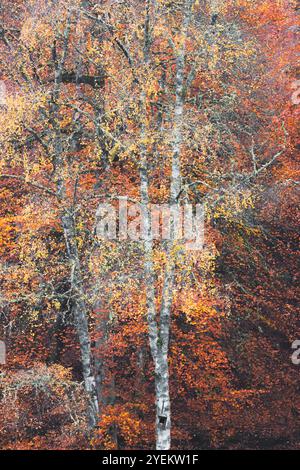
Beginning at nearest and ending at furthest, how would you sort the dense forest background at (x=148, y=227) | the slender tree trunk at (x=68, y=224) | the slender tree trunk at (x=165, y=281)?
the slender tree trunk at (x=165, y=281), the dense forest background at (x=148, y=227), the slender tree trunk at (x=68, y=224)

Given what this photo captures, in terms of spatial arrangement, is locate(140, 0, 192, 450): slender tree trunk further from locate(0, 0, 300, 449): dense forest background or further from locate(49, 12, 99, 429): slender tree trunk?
locate(49, 12, 99, 429): slender tree trunk

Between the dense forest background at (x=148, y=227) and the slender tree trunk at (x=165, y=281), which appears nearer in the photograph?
the slender tree trunk at (x=165, y=281)

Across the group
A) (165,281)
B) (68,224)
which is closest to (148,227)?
(165,281)

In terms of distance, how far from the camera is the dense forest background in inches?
484

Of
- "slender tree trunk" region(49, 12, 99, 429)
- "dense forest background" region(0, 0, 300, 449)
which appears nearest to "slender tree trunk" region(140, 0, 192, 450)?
"dense forest background" region(0, 0, 300, 449)

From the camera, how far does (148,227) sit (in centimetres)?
1241

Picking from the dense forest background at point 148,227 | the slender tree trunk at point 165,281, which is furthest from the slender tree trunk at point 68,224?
the slender tree trunk at point 165,281

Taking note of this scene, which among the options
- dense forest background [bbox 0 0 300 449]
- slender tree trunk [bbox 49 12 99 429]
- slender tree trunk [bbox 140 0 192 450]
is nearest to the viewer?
slender tree trunk [bbox 140 0 192 450]

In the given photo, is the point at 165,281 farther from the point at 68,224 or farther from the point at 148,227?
the point at 68,224

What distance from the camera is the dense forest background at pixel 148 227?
12281mm

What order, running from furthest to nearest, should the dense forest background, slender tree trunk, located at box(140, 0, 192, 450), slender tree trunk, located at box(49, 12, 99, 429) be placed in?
slender tree trunk, located at box(49, 12, 99, 429) < the dense forest background < slender tree trunk, located at box(140, 0, 192, 450)

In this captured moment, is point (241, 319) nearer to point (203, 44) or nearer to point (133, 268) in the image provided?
point (133, 268)

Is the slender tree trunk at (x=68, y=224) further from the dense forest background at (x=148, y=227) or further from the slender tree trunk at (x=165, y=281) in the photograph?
the slender tree trunk at (x=165, y=281)
